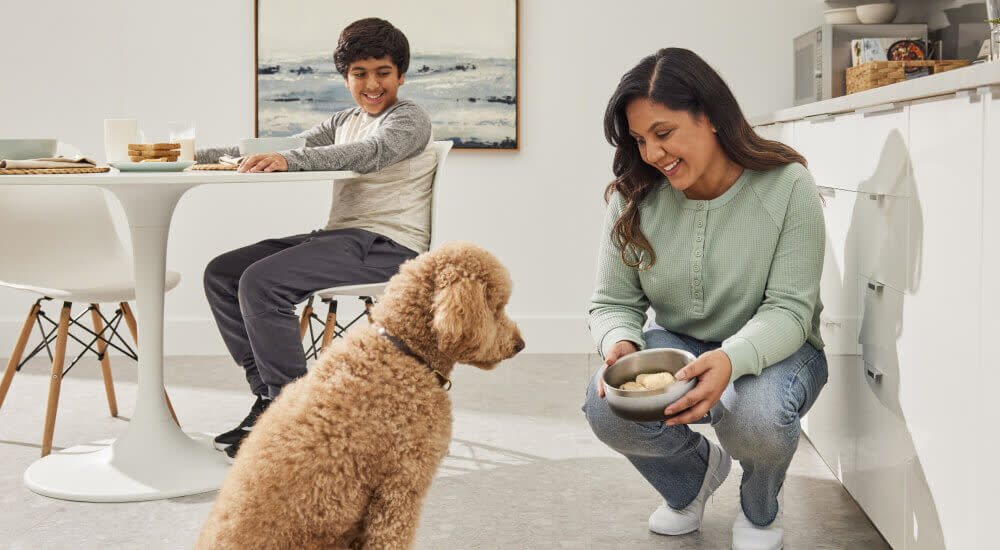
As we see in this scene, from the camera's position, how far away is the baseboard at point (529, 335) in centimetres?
421

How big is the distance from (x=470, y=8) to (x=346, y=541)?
302 centimetres

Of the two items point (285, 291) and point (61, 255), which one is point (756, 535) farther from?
point (61, 255)

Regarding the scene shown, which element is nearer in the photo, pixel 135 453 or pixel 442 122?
pixel 135 453

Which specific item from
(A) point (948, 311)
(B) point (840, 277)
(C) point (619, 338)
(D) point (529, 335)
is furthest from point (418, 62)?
(A) point (948, 311)

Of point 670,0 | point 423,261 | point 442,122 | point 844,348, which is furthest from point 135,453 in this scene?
point 670,0

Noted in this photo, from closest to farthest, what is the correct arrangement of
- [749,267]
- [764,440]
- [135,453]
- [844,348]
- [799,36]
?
1. [764,440]
2. [749,267]
3. [844,348]
4. [135,453]
5. [799,36]

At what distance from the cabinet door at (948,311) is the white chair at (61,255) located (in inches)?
81.5

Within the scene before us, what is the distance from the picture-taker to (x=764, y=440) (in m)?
1.75

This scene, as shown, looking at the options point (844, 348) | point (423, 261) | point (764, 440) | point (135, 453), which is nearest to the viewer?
point (423, 261)

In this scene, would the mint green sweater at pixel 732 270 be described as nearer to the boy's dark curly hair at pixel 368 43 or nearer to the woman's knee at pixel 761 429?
the woman's knee at pixel 761 429

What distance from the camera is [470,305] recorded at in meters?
1.48

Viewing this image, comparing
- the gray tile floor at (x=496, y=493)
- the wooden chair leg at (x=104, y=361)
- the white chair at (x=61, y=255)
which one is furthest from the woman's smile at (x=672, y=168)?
the wooden chair leg at (x=104, y=361)

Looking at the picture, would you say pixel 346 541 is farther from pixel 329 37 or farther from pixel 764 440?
pixel 329 37

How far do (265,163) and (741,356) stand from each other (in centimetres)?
130
